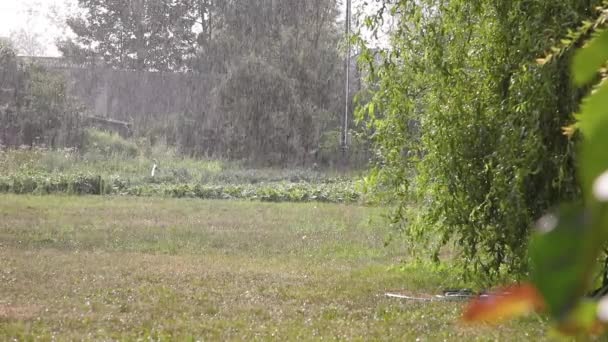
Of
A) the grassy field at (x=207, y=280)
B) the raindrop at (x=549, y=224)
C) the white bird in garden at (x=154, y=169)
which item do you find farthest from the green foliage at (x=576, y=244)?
the white bird in garden at (x=154, y=169)

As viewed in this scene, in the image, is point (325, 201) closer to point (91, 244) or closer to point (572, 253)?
point (91, 244)

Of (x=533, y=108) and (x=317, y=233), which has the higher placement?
(x=533, y=108)

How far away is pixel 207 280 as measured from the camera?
691 centimetres

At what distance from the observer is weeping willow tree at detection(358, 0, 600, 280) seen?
4832 millimetres

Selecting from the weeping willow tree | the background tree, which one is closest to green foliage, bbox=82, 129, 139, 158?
the background tree

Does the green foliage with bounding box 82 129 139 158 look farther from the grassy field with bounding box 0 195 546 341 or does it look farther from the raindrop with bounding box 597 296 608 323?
the raindrop with bounding box 597 296 608 323

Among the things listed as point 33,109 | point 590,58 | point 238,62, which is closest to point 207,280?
point 590,58

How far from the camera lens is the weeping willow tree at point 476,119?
4.83 metres

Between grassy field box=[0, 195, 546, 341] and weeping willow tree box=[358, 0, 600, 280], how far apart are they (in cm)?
63

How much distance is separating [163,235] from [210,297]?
4.06 m

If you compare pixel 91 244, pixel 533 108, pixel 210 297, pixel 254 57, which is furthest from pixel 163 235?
pixel 254 57

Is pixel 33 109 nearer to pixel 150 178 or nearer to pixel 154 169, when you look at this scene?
pixel 154 169

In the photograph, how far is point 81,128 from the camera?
2125 cm

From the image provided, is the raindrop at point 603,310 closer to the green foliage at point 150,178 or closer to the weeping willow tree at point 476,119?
the weeping willow tree at point 476,119
